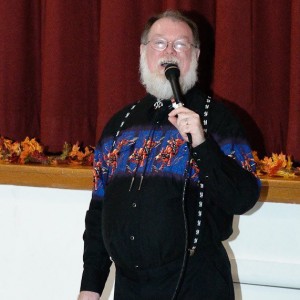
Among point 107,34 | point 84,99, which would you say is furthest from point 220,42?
point 84,99

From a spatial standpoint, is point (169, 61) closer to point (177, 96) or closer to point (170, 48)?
point (170, 48)

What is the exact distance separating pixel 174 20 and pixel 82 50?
3.31 ft

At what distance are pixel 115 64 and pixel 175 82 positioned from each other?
3.53 feet

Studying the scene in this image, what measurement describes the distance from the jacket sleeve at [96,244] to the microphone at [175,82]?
1.04 feet

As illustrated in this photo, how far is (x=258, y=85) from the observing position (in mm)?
2229

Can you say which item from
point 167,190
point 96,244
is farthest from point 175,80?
point 96,244

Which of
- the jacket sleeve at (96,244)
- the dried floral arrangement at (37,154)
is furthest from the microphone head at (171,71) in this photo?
the dried floral arrangement at (37,154)

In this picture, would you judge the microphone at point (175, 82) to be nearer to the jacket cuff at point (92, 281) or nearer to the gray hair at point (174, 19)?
the gray hair at point (174, 19)

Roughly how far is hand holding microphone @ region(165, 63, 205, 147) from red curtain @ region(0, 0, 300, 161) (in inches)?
36.5

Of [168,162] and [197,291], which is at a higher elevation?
[168,162]

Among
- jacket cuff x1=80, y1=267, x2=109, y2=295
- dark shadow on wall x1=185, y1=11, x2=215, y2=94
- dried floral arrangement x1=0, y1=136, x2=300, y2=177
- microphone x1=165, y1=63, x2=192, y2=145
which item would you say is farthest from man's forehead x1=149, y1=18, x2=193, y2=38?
dried floral arrangement x1=0, y1=136, x2=300, y2=177

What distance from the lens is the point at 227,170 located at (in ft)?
4.16

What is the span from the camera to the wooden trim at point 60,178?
1.95m

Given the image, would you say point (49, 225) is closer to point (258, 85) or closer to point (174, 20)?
point (258, 85)
